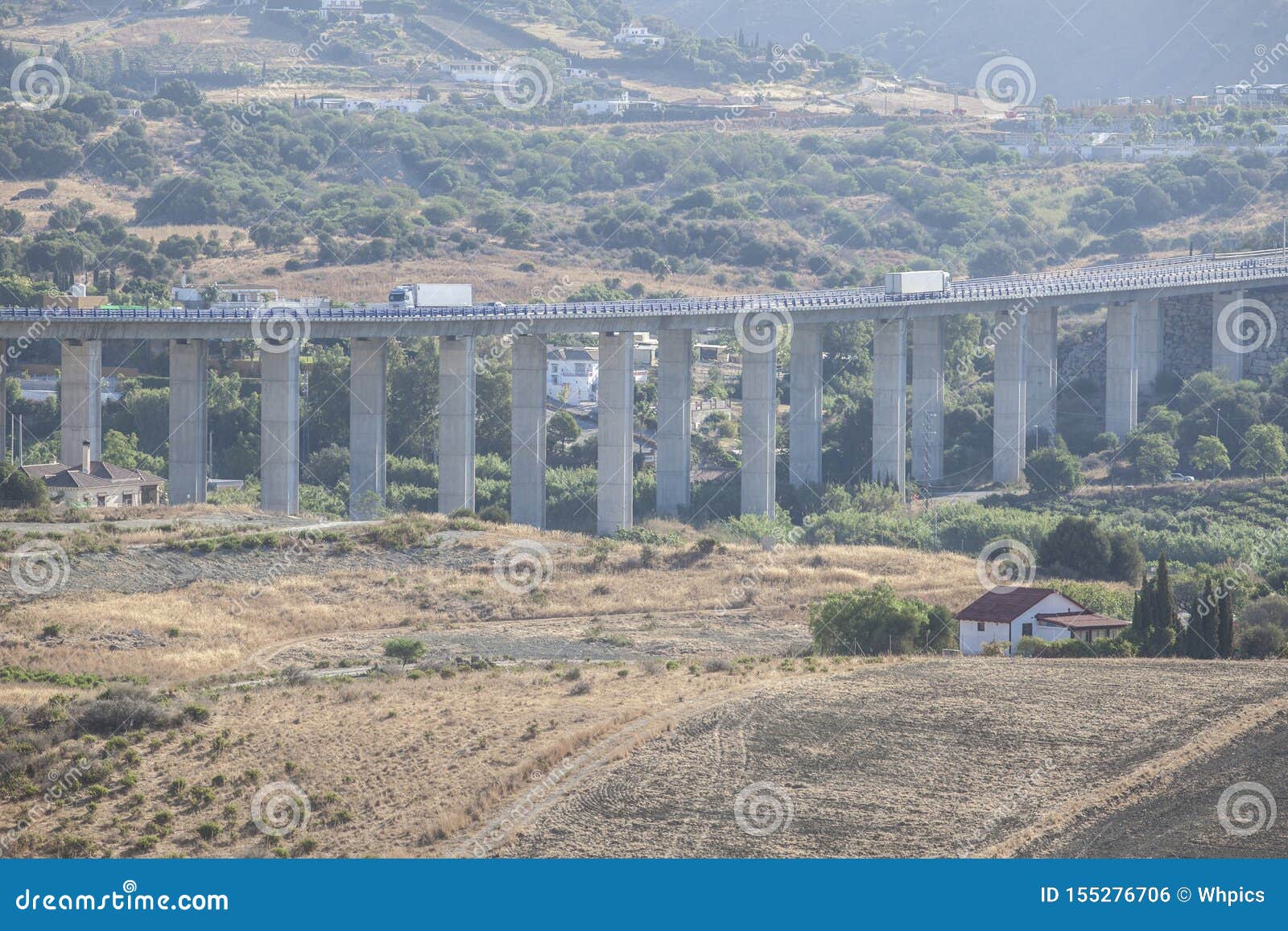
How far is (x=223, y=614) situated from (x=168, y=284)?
69487 millimetres

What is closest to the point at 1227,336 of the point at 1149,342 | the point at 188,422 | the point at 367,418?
the point at 1149,342

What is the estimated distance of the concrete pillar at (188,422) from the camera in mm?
85625

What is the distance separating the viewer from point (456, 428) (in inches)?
3428

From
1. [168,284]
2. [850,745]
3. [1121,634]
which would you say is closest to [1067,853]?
[850,745]

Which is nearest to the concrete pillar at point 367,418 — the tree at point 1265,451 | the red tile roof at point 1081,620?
the red tile roof at point 1081,620

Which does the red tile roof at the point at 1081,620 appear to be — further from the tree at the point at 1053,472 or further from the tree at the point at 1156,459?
the tree at the point at 1156,459

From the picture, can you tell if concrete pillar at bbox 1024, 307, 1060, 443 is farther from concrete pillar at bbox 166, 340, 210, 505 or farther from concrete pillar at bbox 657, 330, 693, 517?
concrete pillar at bbox 166, 340, 210, 505

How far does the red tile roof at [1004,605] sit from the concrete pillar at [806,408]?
4045 cm

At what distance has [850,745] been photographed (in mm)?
41594

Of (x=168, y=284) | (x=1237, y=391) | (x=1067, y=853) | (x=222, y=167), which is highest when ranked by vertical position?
(x=222, y=167)

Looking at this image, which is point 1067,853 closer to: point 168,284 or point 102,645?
point 102,645

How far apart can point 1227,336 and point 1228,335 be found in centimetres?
10

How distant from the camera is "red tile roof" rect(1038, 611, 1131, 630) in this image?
177 ft

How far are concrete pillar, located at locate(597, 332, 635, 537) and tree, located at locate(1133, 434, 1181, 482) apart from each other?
86.2 ft
